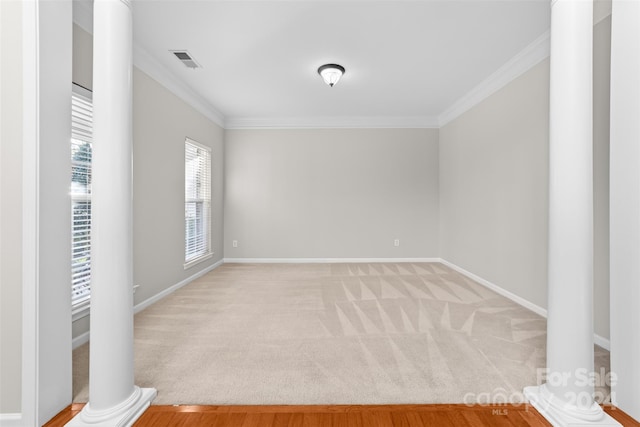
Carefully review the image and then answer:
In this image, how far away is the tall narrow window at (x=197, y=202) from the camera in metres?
4.10

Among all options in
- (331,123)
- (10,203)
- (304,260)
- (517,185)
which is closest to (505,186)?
(517,185)

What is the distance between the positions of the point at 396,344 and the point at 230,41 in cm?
319

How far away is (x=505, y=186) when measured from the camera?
135 inches

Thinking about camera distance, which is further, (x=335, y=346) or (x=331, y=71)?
(x=331, y=71)

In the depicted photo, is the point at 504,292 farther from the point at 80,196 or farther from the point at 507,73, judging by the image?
the point at 80,196

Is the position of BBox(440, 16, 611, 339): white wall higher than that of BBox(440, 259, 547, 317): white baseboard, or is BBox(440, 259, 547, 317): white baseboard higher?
BBox(440, 16, 611, 339): white wall

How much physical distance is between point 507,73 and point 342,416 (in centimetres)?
394

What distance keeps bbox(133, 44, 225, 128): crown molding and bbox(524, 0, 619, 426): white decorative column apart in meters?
3.52

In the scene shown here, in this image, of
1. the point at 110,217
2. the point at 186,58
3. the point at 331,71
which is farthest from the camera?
the point at 331,71

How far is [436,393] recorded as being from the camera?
1.66m

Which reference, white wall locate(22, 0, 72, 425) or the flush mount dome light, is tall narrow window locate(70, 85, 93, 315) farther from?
the flush mount dome light

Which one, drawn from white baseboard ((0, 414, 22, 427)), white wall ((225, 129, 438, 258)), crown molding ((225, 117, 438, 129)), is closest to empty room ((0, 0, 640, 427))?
white baseboard ((0, 414, 22, 427))

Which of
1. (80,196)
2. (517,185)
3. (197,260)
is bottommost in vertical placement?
(197,260)

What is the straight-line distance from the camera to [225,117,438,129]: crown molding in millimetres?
5289
